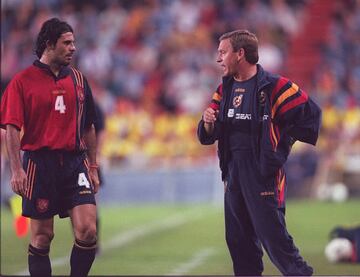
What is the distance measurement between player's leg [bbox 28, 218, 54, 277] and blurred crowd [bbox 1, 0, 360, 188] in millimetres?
15276

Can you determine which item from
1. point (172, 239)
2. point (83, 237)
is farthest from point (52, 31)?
point (172, 239)

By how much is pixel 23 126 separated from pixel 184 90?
59.8ft

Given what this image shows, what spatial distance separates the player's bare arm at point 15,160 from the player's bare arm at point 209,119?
1.30m

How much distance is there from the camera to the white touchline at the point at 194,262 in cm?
1063

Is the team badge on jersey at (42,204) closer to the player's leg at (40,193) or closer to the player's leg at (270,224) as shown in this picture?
the player's leg at (40,193)

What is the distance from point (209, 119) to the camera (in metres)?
6.99

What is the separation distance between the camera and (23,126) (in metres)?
7.31

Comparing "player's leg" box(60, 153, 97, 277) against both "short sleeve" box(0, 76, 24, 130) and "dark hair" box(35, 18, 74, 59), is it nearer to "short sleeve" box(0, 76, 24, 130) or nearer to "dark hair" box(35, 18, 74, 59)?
"short sleeve" box(0, 76, 24, 130)

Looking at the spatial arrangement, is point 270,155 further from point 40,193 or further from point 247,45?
point 40,193

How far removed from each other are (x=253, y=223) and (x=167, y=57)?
779 inches

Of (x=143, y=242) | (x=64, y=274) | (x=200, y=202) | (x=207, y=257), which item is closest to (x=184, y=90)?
(x=200, y=202)

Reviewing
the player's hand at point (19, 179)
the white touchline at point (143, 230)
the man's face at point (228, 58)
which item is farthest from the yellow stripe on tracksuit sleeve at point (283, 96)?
the white touchline at point (143, 230)

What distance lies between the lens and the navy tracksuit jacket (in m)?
6.92

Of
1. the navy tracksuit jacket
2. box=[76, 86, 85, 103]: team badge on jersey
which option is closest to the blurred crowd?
box=[76, 86, 85, 103]: team badge on jersey
